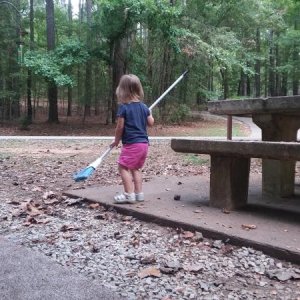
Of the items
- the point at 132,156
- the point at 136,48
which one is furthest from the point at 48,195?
the point at 136,48

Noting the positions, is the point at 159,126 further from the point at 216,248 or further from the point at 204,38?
the point at 216,248

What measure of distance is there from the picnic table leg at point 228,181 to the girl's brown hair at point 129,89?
983 mm

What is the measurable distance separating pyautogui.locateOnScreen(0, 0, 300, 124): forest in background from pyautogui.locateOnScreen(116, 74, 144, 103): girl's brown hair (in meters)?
10.7

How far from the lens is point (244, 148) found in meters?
3.52

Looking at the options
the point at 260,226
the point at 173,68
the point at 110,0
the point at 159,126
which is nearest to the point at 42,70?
the point at 110,0

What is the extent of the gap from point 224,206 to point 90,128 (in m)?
16.4

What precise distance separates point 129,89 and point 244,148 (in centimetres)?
134

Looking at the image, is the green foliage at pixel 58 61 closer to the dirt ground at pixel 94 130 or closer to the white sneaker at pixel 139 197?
the dirt ground at pixel 94 130

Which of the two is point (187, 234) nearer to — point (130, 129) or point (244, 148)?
point (244, 148)

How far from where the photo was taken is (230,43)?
2048cm

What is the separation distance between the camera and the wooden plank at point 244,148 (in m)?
3.25

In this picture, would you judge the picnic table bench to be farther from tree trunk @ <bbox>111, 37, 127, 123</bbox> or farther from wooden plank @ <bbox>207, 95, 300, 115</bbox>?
tree trunk @ <bbox>111, 37, 127, 123</bbox>

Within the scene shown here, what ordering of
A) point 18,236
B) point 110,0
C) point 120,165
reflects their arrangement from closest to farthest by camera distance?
point 18,236 < point 120,165 < point 110,0

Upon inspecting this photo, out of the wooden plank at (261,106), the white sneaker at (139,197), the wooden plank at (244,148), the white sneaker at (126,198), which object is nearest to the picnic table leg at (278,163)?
the wooden plank at (261,106)
